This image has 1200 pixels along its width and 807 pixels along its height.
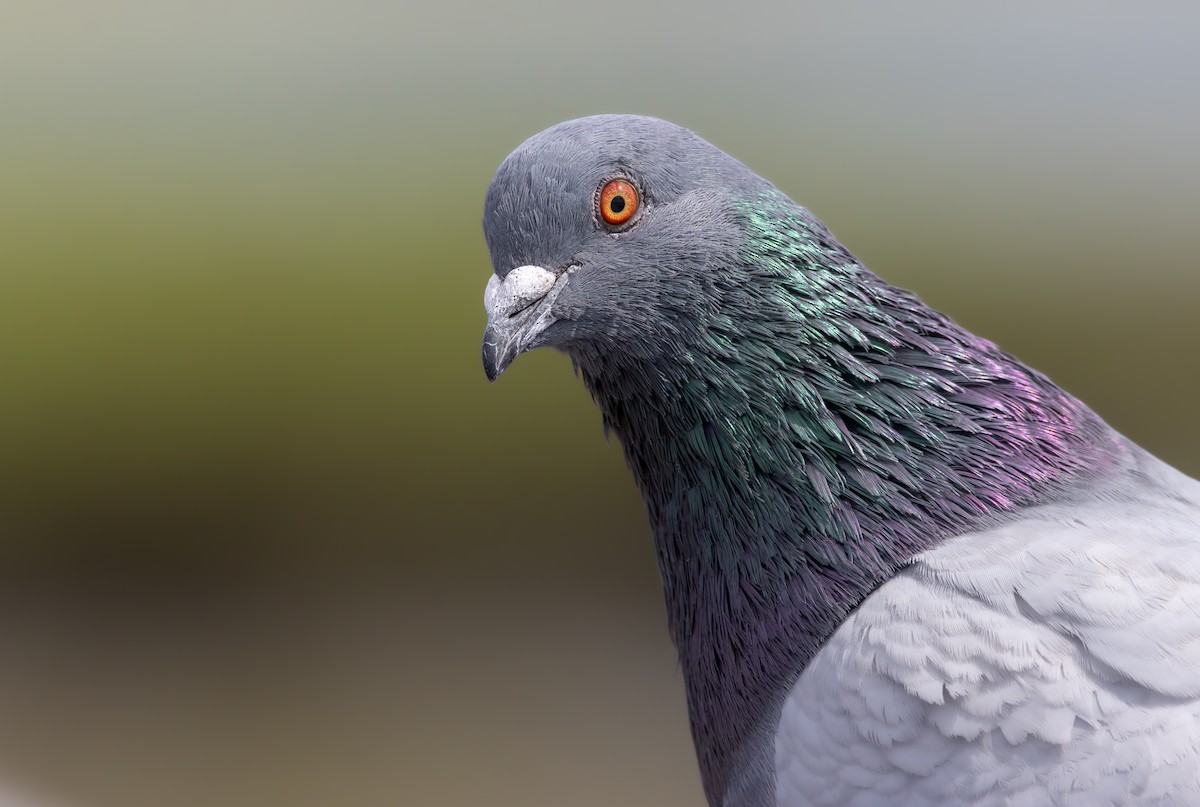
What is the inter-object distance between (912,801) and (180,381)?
189 inches

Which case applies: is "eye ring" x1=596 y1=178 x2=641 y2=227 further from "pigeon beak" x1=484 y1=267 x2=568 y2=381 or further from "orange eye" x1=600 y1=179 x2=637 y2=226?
"pigeon beak" x1=484 y1=267 x2=568 y2=381

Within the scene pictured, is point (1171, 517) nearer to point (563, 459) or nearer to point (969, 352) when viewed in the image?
point (969, 352)

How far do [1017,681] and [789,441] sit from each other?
53cm

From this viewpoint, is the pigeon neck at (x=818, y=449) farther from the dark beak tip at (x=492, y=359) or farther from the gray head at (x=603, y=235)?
the dark beak tip at (x=492, y=359)

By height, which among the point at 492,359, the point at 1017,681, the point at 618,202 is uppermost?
the point at 618,202

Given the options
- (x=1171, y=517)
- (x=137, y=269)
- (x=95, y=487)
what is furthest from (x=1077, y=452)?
(x=95, y=487)

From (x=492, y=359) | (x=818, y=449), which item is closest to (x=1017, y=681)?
(x=818, y=449)

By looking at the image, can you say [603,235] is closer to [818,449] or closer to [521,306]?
[521,306]

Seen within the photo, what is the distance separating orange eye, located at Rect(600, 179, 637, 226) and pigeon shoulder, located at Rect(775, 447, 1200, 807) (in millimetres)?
756

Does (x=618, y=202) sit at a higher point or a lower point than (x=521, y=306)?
higher

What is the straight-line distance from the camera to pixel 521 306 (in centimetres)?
184

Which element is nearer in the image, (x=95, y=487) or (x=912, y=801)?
(x=912, y=801)

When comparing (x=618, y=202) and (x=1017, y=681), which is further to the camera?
(x=618, y=202)

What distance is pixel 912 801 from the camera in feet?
5.11
